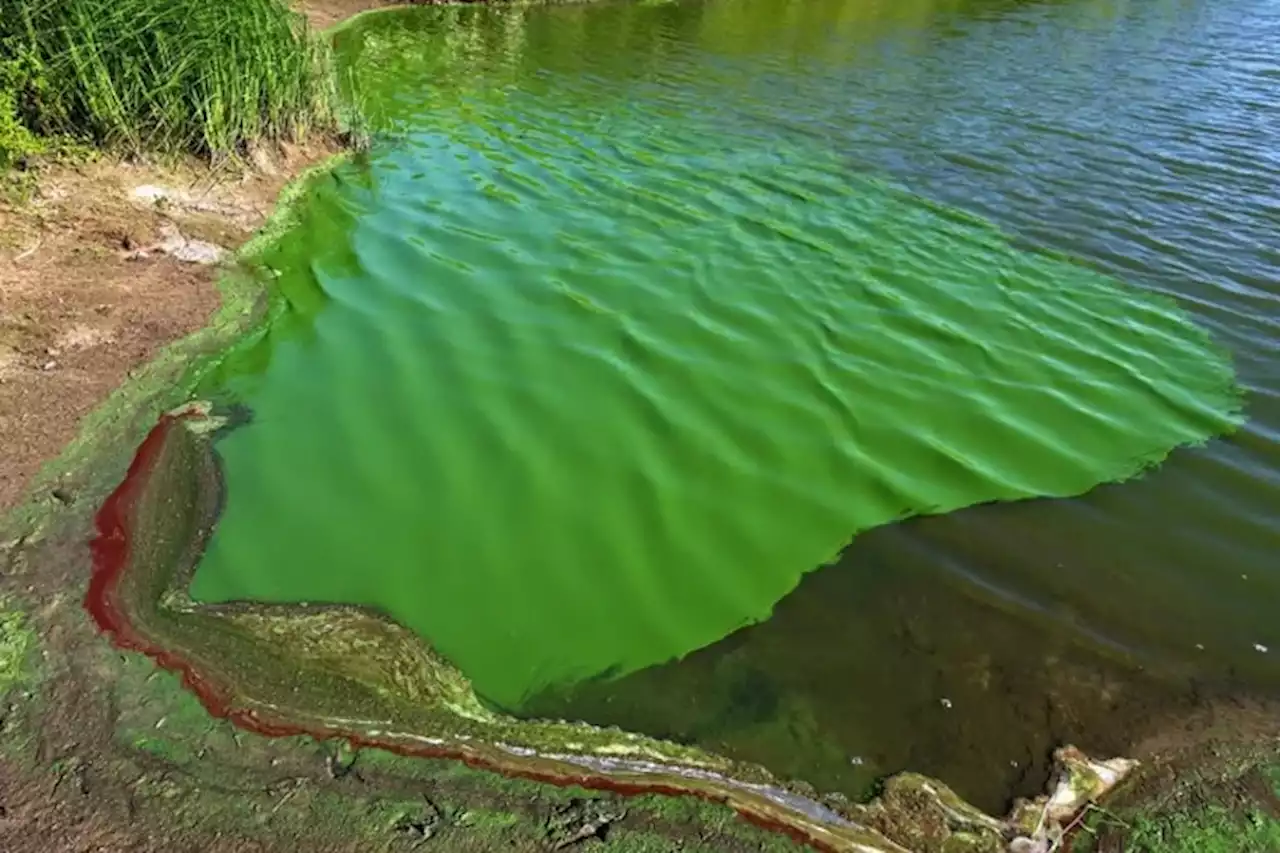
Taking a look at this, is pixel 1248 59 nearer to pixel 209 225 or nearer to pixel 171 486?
pixel 209 225

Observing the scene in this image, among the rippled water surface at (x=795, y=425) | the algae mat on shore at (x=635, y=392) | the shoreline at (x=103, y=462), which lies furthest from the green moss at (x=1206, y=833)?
the algae mat on shore at (x=635, y=392)

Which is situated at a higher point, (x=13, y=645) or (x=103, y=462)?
(x=103, y=462)

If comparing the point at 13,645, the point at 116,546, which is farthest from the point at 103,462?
the point at 13,645

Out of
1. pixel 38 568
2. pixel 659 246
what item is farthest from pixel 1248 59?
pixel 38 568

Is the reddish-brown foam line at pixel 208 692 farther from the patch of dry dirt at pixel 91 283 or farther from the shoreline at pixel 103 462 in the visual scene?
the patch of dry dirt at pixel 91 283

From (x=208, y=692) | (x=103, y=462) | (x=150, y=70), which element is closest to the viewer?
(x=208, y=692)

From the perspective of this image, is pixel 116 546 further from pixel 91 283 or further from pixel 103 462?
pixel 91 283
